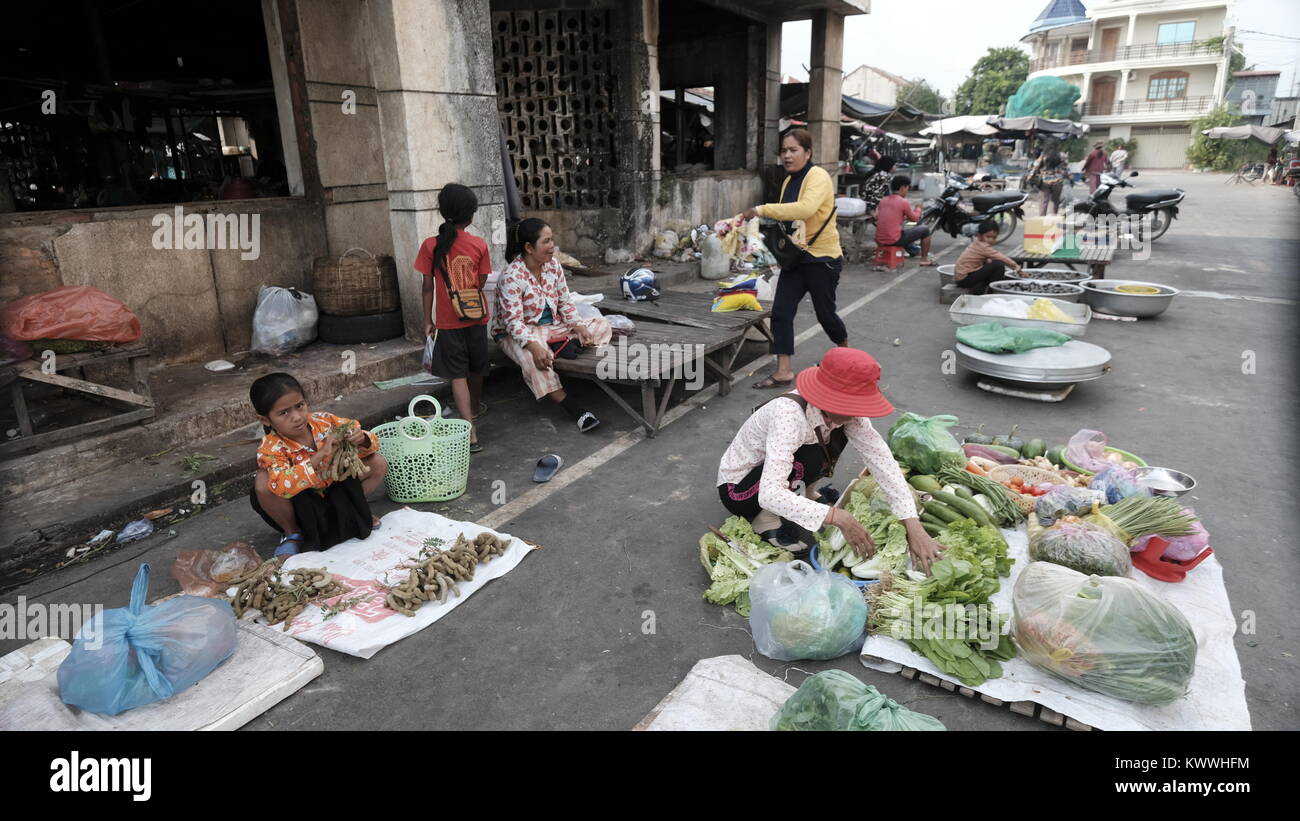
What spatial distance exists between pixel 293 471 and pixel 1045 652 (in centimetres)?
333

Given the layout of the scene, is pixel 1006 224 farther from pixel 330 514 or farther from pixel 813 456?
pixel 330 514

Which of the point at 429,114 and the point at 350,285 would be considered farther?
the point at 350,285

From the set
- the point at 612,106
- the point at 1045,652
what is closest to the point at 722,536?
the point at 1045,652

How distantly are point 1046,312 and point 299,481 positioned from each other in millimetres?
6421

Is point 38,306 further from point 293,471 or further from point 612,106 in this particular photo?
point 612,106

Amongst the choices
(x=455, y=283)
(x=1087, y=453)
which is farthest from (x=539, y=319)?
(x=1087, y=453)

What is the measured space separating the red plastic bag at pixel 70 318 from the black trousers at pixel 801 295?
456 cm

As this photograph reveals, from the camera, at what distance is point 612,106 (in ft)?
31.9

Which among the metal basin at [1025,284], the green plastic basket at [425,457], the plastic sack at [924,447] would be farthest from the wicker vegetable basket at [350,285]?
the metal basin at [1025,284]

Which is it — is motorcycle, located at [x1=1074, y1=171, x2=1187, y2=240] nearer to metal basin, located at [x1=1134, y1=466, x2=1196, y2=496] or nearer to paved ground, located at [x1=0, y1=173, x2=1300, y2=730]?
paved ground, located at [x1=0, y1=173, x2=1300, y2=730]

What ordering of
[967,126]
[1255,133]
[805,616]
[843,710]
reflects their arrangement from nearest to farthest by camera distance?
[843,710] → [805,616] → [967,126] → [1255,133]

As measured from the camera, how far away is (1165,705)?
2.45m

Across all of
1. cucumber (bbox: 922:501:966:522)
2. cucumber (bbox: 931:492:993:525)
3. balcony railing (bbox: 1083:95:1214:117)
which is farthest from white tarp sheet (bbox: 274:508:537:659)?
balcony railing (bbox: 1083:95:1214:117)

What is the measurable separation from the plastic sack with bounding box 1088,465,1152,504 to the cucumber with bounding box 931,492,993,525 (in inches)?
28.3
